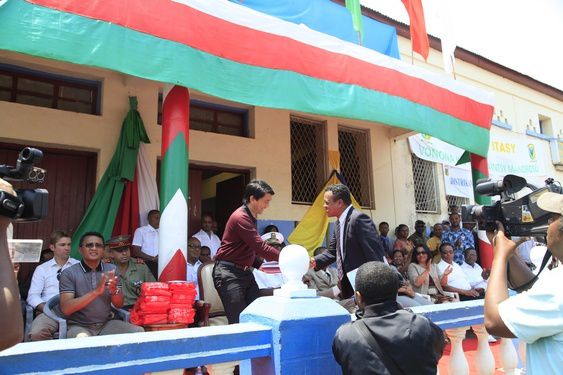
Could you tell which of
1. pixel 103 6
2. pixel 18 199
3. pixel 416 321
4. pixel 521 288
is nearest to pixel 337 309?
pixel 416 321

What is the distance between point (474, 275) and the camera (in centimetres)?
711

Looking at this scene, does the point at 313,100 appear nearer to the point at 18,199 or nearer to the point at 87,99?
the point at 87,99

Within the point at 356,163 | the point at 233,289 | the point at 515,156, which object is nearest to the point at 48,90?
the point at 233,289

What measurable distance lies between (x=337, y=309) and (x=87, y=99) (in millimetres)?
5323

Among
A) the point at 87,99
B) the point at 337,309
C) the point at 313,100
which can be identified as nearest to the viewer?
the point at 337,309

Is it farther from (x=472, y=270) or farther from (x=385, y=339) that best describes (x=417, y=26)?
(x=385, y=339)

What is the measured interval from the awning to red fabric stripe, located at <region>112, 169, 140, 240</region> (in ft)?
7.18

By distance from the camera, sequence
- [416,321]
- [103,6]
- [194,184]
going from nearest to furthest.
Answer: [416,321], [103,6], [194,184]

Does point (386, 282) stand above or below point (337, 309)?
above

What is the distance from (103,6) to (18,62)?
8.05 feet

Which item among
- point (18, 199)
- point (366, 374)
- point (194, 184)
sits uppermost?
point (194, 184)

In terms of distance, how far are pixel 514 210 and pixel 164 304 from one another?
10.1 ft

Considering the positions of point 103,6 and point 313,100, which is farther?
point 313,100

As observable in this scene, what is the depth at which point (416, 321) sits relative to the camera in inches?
69.1
